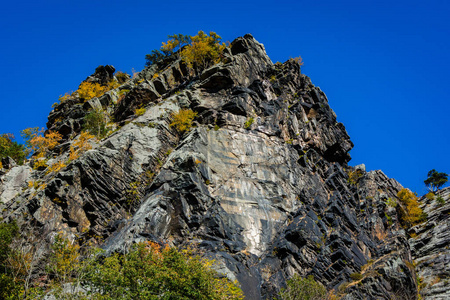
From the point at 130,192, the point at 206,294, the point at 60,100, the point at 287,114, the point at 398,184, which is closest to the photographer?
the point at 206,294

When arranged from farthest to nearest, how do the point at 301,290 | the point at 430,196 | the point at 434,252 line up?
the point at 430,196 < the point at 434,252 < the point at 301,290

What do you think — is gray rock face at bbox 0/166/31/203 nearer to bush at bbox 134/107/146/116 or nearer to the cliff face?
the cliff face

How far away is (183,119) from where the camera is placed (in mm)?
51594

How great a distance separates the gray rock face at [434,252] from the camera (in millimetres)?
42672

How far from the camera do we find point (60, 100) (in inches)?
2908

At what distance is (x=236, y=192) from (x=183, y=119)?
15087mm

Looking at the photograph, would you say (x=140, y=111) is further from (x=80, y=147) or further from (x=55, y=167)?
(x=55, y=167)

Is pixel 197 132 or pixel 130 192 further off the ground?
pixel 197 132

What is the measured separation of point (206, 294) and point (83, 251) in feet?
55.0

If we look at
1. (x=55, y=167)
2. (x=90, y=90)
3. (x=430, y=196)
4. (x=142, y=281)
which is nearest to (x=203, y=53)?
(x=90, y=90)

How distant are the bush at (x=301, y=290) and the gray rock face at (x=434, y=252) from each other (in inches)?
653

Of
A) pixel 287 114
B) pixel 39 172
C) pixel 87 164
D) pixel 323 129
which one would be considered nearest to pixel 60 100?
pixel 39 172

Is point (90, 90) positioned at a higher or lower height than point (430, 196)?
higher

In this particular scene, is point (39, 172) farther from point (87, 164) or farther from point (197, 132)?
point (197, 132)
